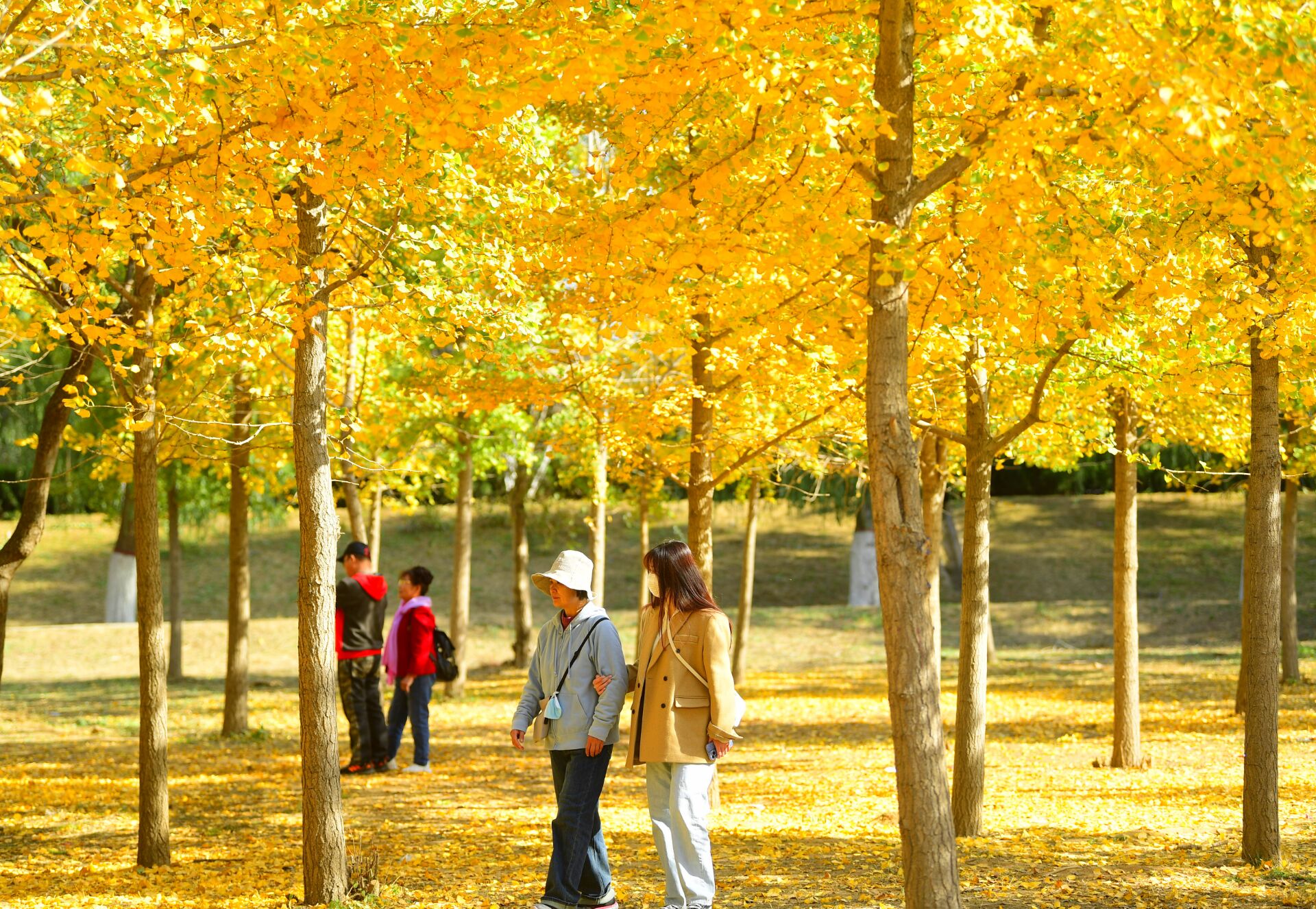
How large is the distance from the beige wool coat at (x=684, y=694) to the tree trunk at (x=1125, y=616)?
221 inches

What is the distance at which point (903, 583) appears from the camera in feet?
14.9

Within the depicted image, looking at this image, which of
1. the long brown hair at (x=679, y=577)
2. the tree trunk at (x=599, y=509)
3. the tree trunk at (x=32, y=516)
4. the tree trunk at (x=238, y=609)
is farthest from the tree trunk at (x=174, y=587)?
the long brown hair at (x=679, y=577)

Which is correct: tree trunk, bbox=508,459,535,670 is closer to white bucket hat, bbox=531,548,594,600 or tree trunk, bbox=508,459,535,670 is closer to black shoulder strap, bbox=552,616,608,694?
white bucket hat, bbox=531,548,594,600

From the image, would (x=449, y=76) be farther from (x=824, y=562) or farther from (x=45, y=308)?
(x=824, y=562)

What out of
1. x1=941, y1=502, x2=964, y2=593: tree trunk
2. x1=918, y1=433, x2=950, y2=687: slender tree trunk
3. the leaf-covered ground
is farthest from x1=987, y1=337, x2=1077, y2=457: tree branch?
x1=941, y1=502, x2=964, y2=593: tree trunk

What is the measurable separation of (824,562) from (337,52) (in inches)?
1137

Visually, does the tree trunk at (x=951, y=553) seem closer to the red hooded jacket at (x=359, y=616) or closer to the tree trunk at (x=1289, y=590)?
the tree trunk at (x=1289, y=590)

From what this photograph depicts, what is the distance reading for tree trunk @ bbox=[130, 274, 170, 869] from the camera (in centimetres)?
677

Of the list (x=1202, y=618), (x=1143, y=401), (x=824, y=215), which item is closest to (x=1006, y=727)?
(x=1143, y=401)

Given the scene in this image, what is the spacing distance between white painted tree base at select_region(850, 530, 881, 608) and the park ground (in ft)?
3.23

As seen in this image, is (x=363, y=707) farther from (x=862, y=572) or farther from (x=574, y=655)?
(x=862, y=572)

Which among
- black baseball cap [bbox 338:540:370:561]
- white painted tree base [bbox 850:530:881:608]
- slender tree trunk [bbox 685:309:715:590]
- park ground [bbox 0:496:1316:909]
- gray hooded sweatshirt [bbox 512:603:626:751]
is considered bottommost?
park ground [bbox 0:496:1316:909]

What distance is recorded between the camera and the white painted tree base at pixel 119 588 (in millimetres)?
24781

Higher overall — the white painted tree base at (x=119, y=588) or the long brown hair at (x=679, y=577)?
the long brown hair at (x=679, y=577)
